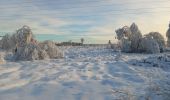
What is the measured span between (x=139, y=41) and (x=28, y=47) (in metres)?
14.2

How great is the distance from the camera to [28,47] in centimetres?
1803

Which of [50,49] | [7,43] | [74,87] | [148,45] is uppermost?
[7,43]

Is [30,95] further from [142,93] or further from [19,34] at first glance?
[19,34]

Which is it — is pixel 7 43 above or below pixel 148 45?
above

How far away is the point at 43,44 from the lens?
19.1 m

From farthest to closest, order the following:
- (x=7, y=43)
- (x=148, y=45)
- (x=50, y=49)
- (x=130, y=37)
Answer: (x=130, y=37), (x=148, y=45), (x=7, y=43), (x=50, y=49)

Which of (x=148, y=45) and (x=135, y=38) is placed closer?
(x=148, y=45)

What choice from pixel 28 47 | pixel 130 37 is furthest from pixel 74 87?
pixel 130 37

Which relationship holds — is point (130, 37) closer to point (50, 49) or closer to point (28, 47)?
→ point (50, 49)

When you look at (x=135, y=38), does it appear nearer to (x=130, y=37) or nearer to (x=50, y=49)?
(x=130, y=37)

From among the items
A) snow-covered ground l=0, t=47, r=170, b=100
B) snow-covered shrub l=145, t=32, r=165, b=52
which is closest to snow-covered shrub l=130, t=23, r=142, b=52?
snow-covered shrub l=145, t=32, r=165, b=52

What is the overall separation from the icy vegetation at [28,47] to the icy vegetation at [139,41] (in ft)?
35.5

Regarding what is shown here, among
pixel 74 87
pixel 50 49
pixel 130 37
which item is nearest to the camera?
pixel 74 87

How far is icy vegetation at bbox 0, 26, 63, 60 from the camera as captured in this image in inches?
685
